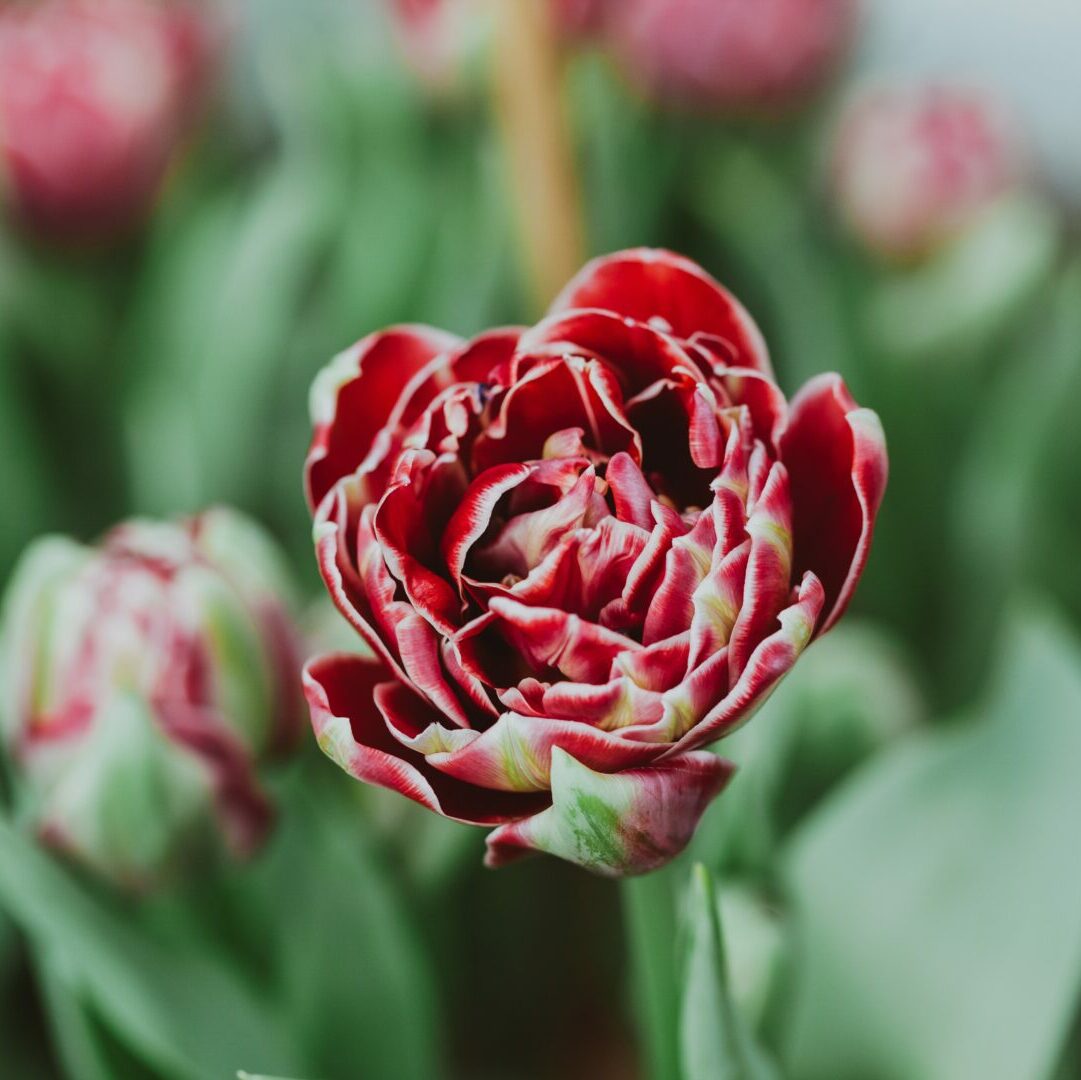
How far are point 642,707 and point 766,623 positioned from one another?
23mm

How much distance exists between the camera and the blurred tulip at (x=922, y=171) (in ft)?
2.22

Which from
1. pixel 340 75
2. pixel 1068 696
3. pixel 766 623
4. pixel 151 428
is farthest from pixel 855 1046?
pixel 340 75

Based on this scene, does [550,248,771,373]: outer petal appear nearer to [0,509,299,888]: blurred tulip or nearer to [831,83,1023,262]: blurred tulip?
[0,509,299,888]: blurred tulip

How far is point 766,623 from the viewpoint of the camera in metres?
0.21

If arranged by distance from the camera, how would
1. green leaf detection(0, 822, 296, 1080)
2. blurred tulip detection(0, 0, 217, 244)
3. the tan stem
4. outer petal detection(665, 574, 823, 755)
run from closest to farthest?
outer petal detection(665, 574, 823, 755) < green leaf detection(0, 822, 296, 1080) < the tan stem < blurred tulip detection(0, 0, 217, 244)

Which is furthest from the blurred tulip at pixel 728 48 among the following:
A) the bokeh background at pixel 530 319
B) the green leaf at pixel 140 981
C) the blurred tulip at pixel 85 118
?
the green leaf at pixel 140 981

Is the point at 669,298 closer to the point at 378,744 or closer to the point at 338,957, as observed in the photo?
the point at 378,744

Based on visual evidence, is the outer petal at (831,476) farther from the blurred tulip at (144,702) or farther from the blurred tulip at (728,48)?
the blurred tulip at (728,48)

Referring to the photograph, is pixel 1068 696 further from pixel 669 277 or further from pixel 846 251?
pixel 846 251

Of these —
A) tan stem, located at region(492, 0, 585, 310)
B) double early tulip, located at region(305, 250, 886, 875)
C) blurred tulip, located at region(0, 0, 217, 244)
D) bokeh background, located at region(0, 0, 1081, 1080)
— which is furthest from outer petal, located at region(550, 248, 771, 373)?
blurred tulip, located at region(0, 0, 217, 244)

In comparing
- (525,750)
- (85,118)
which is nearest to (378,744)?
(525,750)

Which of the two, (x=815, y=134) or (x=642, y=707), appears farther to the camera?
(x=815, y=134)

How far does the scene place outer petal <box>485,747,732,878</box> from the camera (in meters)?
0.21

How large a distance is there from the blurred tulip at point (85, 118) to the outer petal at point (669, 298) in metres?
0.47
